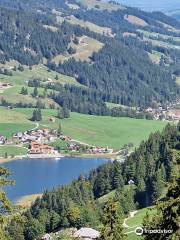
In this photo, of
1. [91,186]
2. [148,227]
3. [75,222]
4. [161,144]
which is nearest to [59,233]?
[75,222]

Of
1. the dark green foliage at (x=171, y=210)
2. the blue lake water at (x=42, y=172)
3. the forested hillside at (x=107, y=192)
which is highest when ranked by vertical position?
the dark green foliage at (x=171, y=210)

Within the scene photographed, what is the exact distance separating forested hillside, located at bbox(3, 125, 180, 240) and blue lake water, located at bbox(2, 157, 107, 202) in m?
23.6

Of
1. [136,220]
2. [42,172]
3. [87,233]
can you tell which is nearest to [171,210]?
[87,233]

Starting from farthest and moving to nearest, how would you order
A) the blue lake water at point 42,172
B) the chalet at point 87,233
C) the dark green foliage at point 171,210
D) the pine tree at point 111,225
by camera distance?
1. the blue lake water at point 42,172
2. the chalet at point 87,233
3. the pine tree at point 111,225
4. the dark green foliage at point 171,210

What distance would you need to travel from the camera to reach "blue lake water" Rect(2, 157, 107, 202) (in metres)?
148

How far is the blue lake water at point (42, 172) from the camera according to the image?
148 m

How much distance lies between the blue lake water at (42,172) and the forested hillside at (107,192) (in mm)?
23603

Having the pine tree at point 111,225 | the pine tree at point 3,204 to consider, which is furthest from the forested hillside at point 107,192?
the pine tree at point 3,204

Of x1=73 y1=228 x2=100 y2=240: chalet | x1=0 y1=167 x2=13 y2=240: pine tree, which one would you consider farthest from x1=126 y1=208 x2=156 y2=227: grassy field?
x1=0 y1=167 x2=13 y2=240: pine tree

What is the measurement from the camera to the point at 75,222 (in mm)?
89500

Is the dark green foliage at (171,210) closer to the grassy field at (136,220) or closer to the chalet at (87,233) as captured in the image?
the chalet at (87,233)

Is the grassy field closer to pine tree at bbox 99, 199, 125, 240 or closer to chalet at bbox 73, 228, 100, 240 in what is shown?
chalet at bbox 73, 228, 100, 240

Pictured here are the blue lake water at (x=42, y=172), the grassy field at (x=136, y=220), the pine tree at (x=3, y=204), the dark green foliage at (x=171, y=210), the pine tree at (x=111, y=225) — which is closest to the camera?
the pine tree at (x=3, y=204)

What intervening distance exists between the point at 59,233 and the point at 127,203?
1245 cm
